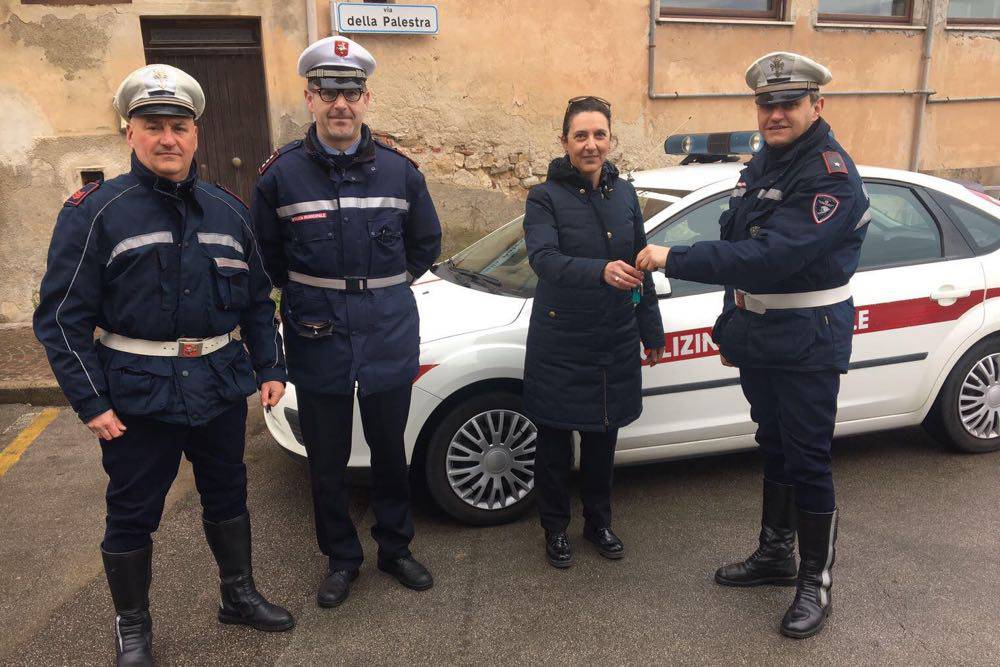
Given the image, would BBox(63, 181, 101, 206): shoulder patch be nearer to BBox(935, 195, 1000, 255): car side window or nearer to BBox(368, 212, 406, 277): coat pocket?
BBox(368, 212, 406, 277): coat pocket

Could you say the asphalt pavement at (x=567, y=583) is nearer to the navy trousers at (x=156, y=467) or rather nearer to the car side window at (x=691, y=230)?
the navy trousers at (x=156, y=467)

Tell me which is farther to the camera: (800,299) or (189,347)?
(800,299)

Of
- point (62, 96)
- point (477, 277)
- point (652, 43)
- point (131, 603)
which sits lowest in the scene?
point (131, 603)

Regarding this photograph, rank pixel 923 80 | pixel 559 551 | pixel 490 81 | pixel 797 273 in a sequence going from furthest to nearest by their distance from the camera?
pixel 923 80
pixel 490 81
pixel 559 551
pixel 797 273

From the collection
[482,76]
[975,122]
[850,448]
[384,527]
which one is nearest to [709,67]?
[482,76]

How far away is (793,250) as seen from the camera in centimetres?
257

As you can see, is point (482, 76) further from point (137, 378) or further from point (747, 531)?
point (137, 378)

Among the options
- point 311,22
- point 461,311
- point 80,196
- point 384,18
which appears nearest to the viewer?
point 80,196

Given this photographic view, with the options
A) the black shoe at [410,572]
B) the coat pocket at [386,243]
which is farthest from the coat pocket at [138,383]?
the black shoe at [410,572]

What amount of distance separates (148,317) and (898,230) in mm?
3387

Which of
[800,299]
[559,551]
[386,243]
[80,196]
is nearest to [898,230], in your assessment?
[800,299]

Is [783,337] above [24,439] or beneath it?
above

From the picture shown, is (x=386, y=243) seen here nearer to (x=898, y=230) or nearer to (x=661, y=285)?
(x=661, y=285)

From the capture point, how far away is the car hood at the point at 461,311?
3.44 m
